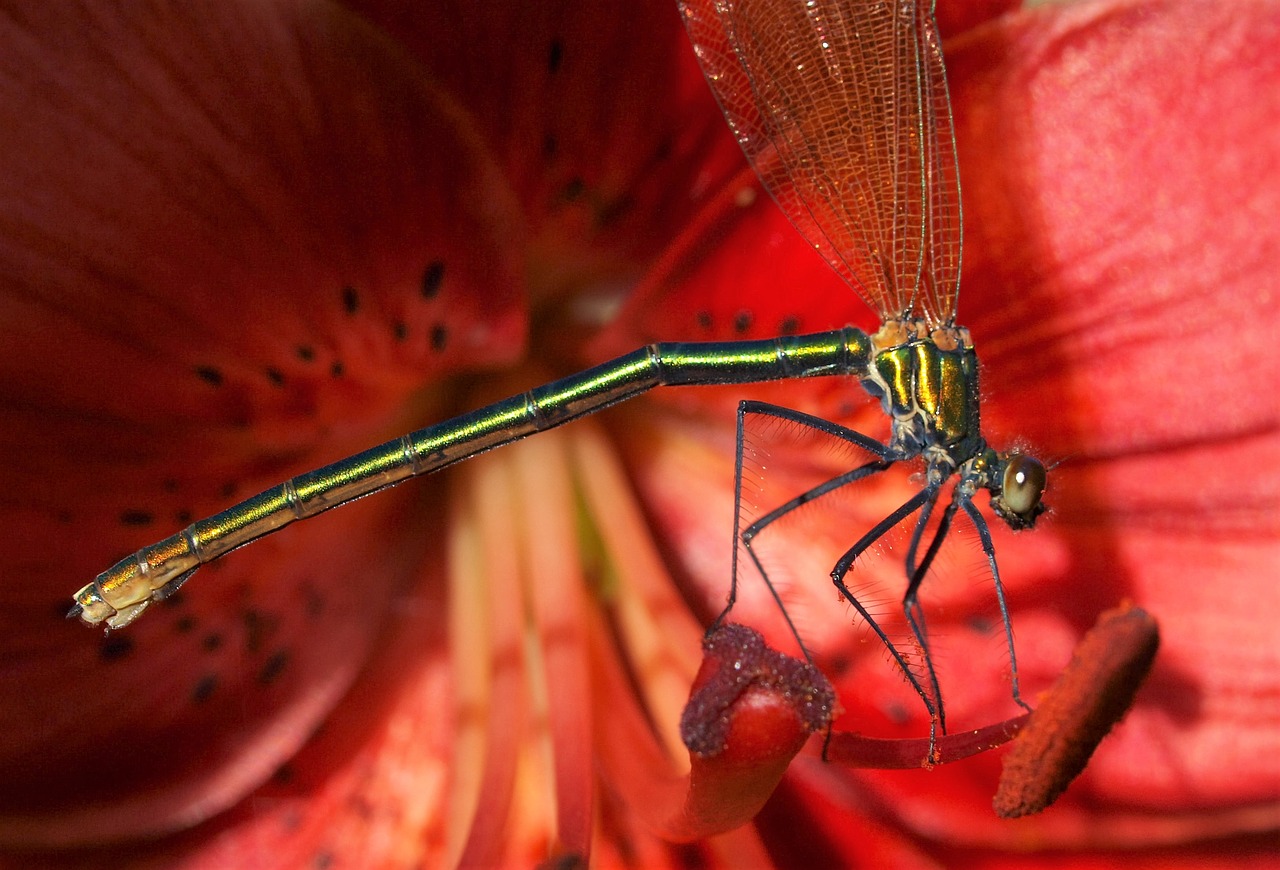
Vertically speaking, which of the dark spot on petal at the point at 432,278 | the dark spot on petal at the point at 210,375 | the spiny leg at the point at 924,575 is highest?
the dark spot on petal at the point at 432,278

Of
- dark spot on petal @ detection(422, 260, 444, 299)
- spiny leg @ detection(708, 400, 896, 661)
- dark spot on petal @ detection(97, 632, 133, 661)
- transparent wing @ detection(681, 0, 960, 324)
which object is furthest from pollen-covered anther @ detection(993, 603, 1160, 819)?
dark spot on petal @ detection(97, 632, 133, 661)

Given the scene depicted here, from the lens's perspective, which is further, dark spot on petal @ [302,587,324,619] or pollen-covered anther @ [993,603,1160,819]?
dark spot on petal @ [302,587,324,619]

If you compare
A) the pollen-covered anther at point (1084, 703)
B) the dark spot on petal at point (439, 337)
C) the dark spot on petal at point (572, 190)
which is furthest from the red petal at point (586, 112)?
the pollen-covered anther at point (1084, 703)

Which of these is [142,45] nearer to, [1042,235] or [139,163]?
[139,163]

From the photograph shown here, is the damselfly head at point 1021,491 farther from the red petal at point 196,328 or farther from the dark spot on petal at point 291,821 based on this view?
the dark spot on petal at point 291,821

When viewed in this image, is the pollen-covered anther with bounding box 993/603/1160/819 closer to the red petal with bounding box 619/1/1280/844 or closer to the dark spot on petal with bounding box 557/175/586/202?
the red petal with bounding box 619/1/1280/844
